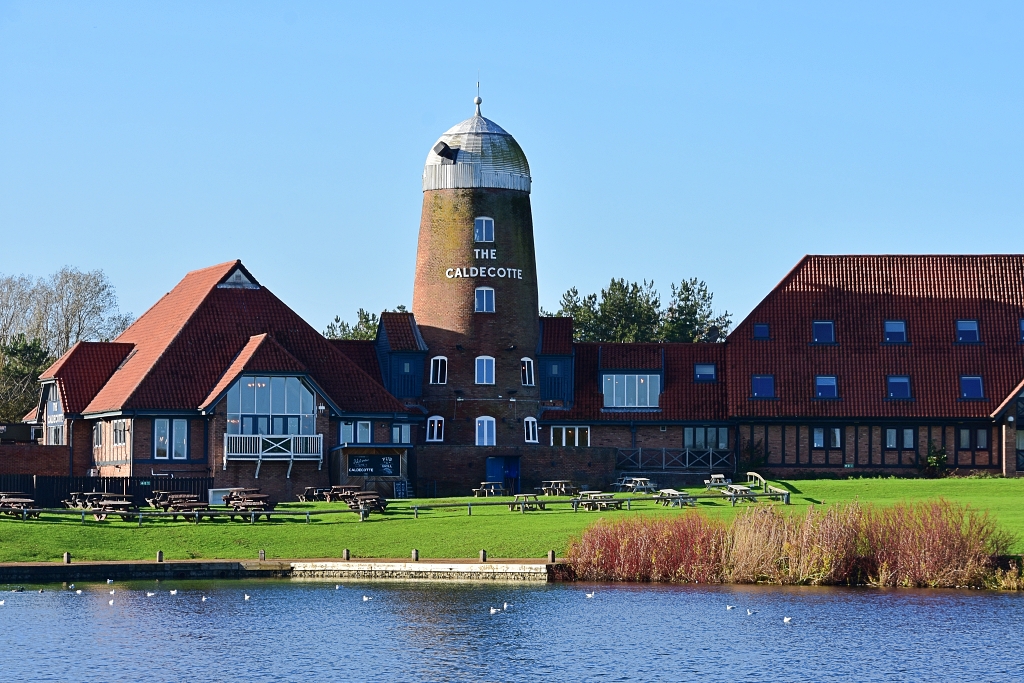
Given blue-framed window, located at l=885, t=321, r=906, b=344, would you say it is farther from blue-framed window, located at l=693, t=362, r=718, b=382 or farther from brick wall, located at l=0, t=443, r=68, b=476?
brick wall, located at l=0, t=443, r=68, b=476

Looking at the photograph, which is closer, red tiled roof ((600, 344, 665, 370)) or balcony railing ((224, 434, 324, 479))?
balcony railing ((224, 434, 324, 479))

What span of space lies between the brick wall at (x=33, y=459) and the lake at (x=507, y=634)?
21.9 m

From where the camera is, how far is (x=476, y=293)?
243 ft

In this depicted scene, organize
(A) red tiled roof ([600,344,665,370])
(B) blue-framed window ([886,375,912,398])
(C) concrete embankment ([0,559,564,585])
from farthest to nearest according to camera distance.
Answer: (A) red tiled roof ([600,344,665,370]) < (B) blue-framed window ([886,375,912,398]) < (C) concrete embankment ([0,559,564,585])

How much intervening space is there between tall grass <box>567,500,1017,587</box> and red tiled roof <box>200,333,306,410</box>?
858 inches

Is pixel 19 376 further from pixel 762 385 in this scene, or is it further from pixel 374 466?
pixel 762 385

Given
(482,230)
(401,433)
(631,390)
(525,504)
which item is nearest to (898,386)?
(631,390)

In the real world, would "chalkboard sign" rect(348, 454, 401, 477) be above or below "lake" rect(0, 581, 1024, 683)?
above

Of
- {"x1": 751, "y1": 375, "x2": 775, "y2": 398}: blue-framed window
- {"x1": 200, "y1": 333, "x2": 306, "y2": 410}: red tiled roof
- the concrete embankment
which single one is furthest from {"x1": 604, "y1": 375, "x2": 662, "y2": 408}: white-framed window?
the concrete embankment

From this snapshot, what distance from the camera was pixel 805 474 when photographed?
236 ft

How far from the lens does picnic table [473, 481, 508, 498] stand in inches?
2685

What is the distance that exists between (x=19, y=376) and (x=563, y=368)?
29.4 meters

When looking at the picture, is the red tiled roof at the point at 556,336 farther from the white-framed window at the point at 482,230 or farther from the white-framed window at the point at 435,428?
the white-framed window at the point at 435,428

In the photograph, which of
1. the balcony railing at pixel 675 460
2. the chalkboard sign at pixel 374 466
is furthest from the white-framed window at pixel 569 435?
the chalkboard sign at pixel 374 466
